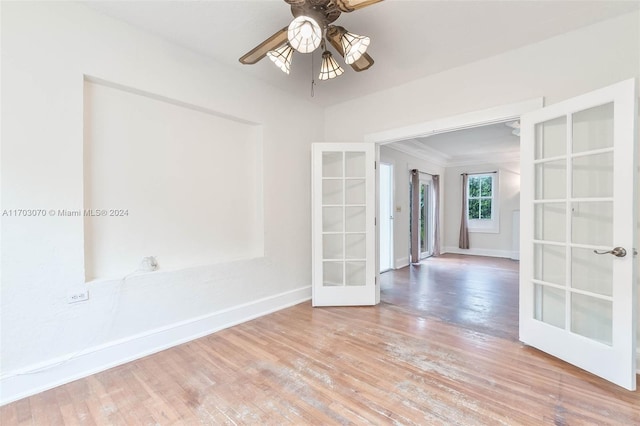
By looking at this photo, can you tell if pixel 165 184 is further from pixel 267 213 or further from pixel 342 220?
pixel 342 220

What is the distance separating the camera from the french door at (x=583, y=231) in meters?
1.82

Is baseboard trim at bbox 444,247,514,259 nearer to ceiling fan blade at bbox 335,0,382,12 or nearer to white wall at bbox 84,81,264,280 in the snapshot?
white wall at bbox 84,81,264,280

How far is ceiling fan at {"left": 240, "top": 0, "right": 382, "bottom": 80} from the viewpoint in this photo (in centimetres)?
160

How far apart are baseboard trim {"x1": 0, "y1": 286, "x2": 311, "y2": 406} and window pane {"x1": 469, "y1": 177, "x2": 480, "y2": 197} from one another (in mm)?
6764

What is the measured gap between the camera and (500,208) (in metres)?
7.16

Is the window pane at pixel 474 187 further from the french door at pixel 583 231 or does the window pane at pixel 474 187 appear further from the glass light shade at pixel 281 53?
the glass light shade at pixel 281 53

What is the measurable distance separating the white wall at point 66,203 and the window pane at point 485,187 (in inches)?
282

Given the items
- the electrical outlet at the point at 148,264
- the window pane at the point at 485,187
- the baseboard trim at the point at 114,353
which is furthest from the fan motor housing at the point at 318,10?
the window pane at the point at 485,187

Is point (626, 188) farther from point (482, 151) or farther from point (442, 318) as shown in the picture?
point (482, 151)

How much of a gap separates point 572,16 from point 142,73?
3.42m

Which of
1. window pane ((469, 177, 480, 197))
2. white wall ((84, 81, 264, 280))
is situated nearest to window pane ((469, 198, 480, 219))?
window pane ((469, 177, 480, 197))

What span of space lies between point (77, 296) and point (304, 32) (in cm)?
236

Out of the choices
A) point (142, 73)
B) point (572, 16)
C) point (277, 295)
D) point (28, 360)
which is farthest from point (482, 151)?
point (28, 360)

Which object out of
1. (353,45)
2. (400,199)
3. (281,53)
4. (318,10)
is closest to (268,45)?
(281,53)
